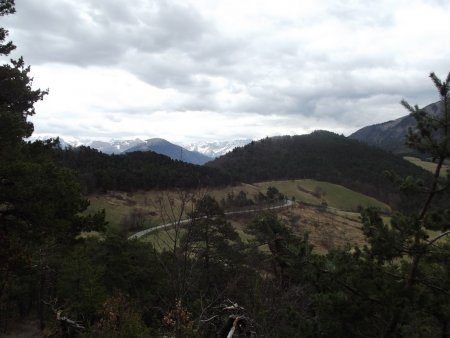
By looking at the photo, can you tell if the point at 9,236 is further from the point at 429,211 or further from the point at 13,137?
the point at 429,211

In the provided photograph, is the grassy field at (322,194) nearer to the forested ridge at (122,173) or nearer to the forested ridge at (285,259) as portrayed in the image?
the forested ridge at (122,173)

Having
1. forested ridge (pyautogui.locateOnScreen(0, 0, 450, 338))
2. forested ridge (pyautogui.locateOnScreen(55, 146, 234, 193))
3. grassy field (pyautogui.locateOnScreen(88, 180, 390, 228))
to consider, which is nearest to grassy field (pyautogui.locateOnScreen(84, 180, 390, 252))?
grassy field (pyautogui.locateOnScreen(88, 180, 390, 228))

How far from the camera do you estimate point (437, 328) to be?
9609mm

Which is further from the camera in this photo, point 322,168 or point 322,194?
point 322,168

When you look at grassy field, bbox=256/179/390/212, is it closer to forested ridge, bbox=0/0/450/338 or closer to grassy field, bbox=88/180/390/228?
grassy field, bbox=88/180/390/228

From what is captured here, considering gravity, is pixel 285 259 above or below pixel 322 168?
below

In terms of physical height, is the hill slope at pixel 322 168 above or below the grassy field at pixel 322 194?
above

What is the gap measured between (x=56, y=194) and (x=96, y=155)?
10610cm

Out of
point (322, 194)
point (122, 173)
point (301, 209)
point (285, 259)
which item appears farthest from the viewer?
point (322, 194)

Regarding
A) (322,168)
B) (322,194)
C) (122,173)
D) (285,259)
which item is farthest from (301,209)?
(285,259)

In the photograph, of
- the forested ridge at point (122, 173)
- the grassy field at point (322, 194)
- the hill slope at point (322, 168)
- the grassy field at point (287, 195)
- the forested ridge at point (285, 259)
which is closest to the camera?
the forested ridge at point (285, 259)

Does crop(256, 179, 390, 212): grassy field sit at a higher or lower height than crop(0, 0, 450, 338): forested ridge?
lower

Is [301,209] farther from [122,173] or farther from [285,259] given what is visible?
[285,259]

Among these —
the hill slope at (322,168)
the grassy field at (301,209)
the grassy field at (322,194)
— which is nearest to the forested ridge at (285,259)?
the grassy field at (301,209)
